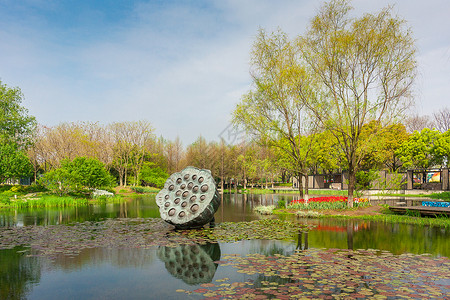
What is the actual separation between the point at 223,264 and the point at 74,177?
30.1m

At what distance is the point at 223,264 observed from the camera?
31.3ft

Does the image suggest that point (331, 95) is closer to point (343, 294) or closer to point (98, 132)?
point (343, 294)

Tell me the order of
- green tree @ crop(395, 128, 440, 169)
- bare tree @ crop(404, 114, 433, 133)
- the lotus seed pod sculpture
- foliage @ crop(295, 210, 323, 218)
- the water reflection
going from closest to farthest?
the water reflection → the lotus seed pod sculpture → foliage @ crop(295, 210, 323, 218) → green tree @ crop(395, 128, 440, 169) → bare tree @ crop(404, 114, 433, 133)

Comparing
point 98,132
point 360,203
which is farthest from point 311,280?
point 98,132

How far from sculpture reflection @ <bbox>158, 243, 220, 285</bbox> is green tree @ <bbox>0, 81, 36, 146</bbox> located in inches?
1735

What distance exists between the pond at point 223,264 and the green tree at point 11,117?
37.4 m

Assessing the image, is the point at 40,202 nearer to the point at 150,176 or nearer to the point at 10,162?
the point at 10,162

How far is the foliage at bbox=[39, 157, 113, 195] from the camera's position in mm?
34531

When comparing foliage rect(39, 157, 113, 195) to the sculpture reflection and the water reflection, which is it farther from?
the water reflection

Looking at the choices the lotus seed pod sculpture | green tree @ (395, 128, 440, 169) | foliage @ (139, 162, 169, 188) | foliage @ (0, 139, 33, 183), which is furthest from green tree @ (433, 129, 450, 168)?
foliage @ (0, 139, 33, 183)

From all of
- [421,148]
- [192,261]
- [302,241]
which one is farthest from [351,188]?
[421,148]

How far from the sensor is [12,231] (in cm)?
1591

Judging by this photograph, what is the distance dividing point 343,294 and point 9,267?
9182 millimetres

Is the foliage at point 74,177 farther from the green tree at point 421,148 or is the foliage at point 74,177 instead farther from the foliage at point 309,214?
the green tree at point 421,148
